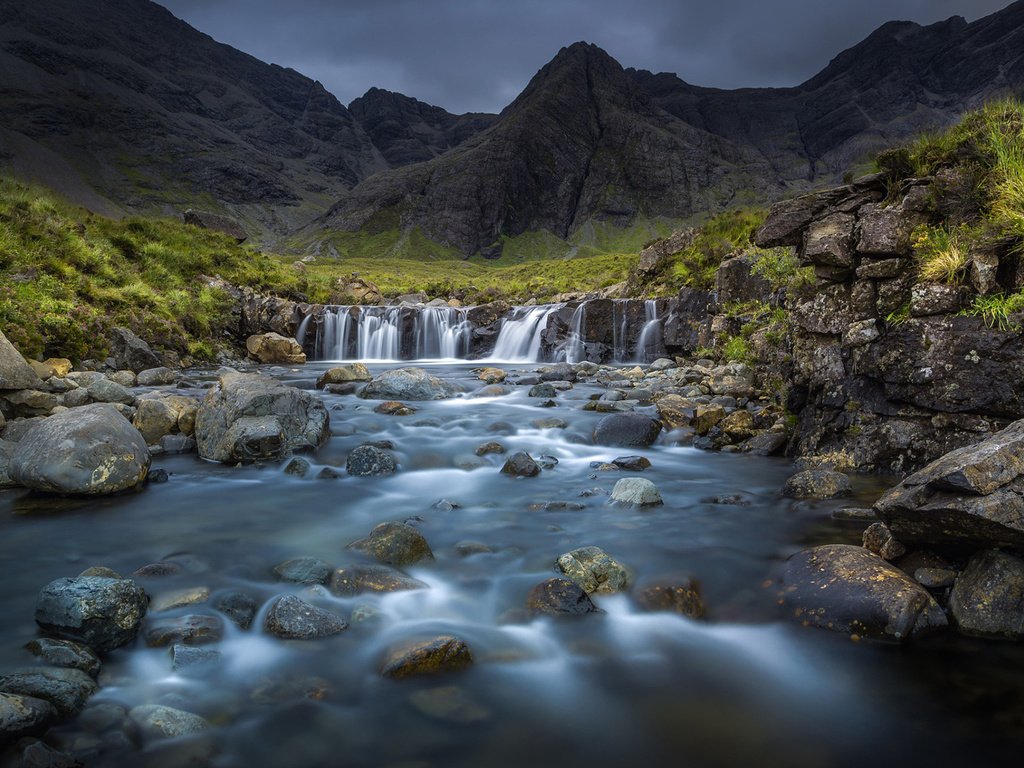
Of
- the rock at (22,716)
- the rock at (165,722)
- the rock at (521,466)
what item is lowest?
the rock at (165,722)

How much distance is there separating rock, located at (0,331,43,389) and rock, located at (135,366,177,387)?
5502 mm

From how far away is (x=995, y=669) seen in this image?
3896 mm

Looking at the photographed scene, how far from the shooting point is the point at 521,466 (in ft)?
30.7

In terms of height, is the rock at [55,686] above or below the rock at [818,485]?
below

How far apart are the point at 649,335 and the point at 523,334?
7808 mm

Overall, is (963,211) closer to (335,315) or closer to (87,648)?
(87,648)

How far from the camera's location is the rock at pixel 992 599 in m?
4.12

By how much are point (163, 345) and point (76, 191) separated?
181 m

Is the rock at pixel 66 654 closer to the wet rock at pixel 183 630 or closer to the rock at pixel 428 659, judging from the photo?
the wet rock at pixel 183 630

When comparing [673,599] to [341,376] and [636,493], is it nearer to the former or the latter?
[636,493]

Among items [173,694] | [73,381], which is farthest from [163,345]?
[173,694]

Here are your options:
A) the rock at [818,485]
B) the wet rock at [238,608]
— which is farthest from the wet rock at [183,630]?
the rock at [818,485]

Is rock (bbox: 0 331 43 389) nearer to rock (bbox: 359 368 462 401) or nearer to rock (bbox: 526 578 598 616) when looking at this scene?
rock (bbox: 359 368 462 401)

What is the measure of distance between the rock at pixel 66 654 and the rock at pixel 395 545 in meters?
2.57
